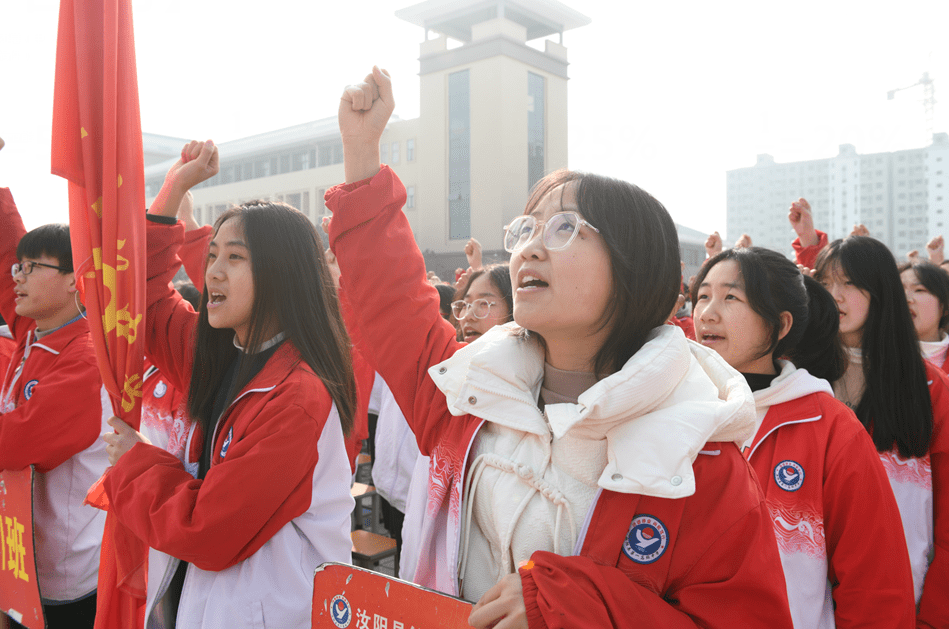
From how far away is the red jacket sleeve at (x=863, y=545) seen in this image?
5.23 feet

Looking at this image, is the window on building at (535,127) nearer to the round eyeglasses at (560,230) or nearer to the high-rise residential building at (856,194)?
the high-rise residential building at (856,194)

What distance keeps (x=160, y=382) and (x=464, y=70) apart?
28.2 metres

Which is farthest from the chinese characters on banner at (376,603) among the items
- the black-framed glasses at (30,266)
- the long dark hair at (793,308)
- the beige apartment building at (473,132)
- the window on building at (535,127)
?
the window on building at (535,127)

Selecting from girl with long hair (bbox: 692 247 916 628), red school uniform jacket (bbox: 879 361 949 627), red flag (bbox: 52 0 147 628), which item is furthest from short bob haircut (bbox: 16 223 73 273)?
red school uniform jacket (bbox: 879 361 949 627)

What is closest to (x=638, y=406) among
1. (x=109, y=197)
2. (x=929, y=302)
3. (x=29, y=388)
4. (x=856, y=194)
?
(x=109, y=197)

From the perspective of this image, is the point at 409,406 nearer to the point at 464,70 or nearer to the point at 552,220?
the point at 552,220

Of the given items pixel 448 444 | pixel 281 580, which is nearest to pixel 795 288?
pixel 448 444

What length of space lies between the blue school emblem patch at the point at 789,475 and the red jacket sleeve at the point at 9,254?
319 centimetres

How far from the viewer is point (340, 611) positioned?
1214 millimetres

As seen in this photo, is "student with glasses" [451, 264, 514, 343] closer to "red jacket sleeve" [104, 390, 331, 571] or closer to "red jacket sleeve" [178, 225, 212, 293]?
"red jacket sleeve" [178, 225, 212, 293]

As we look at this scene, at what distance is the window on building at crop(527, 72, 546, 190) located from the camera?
94.9 ft

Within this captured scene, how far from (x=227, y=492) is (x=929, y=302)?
11.6 feet

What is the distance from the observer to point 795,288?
6.84 feet

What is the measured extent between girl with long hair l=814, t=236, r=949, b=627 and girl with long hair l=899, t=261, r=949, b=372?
51.0 inches
